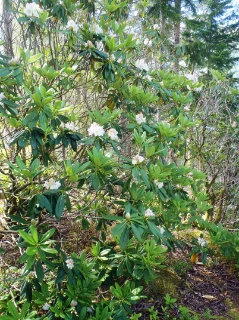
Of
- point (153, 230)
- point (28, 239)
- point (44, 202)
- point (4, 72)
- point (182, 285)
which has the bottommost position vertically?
point (182, 285)

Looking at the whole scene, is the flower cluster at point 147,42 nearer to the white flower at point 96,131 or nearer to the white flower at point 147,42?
the white flower at point 147,42

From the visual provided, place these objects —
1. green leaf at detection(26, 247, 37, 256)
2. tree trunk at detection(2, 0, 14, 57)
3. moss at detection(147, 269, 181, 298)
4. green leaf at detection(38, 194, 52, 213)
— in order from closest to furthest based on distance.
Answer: green leaf at detection(26, 247, 37, 256)
green leaf at detection(38, 194, 52, 213)
moss at detection(147, 269, 181, 298)
tree trunk at detection(2, 0, 14, 57)

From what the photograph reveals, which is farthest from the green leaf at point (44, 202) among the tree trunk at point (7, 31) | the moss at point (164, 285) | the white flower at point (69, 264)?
the tree trunk at point (7, 31)

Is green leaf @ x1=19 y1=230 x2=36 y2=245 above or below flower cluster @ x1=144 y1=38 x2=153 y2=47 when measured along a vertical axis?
below

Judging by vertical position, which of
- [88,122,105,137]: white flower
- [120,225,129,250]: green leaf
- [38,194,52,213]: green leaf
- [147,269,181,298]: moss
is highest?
[88,122,105,137]: white flower

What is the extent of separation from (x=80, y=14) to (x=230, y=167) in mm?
2654

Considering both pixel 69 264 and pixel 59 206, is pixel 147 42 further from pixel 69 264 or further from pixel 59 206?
pixel 69 264

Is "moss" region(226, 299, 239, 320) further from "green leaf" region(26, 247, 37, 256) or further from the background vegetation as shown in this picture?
"green leaf" region(26, 247, 37, 256)

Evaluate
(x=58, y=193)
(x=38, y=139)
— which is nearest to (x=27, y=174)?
(x=58, y=193)

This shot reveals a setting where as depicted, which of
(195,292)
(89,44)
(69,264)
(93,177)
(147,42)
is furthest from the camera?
(147,42)

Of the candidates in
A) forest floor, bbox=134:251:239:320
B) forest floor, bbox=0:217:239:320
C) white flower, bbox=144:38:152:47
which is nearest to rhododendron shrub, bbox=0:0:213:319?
forest floor, bbox=0:217:239:320

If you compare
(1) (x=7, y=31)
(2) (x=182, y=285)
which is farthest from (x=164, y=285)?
(1) (x=7, y=31)

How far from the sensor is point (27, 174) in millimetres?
1425

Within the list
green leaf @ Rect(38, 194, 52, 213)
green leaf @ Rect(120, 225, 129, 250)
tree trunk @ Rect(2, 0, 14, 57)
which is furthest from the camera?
tree trunk @ Rect(2, 0, 14, 57)
